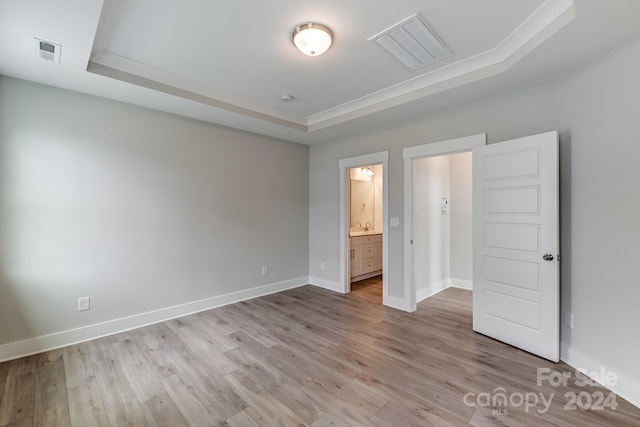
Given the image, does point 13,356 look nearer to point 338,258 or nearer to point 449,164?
point 338,258

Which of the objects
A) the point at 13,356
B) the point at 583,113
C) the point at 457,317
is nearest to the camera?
the point at 583,113

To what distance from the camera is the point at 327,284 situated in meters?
4.85

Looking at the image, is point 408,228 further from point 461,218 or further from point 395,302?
point 461,218

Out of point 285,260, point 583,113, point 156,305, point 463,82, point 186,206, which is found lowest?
point 156,305

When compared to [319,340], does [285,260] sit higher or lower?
higher

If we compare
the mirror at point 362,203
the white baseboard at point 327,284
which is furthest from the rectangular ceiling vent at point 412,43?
the mirror at point 362,203

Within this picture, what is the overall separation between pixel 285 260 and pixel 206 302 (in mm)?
1433

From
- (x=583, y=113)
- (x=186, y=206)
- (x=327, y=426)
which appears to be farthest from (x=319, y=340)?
(x=583, y=113)

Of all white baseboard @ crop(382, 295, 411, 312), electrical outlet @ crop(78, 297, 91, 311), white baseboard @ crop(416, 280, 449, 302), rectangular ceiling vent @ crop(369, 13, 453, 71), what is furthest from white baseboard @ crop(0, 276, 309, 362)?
rectangular ceiling vent @ crop(369, 13, 453, 71)

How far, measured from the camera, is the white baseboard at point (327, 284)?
15.2 ft

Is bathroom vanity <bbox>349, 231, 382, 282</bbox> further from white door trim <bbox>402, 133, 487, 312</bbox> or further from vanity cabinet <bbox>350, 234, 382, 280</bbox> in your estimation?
white door trim <bbox>402, 133, 487, 312</bbox>

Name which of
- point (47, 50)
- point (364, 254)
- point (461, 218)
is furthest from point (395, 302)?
point (47, 50)

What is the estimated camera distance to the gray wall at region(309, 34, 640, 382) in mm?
1978

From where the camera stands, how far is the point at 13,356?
2551mm
